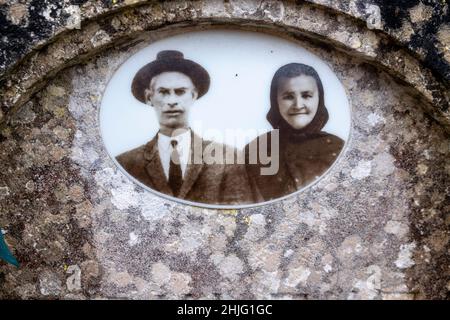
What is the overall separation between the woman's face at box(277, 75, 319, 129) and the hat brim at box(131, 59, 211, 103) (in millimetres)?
396

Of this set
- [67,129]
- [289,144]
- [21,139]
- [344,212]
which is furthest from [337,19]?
[21,139]

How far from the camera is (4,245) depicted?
3.41 m

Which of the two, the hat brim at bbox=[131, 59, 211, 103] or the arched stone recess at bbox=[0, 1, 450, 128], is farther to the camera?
the hat brim at bbox=[131, 59, 211, 103]

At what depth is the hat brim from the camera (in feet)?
11.6

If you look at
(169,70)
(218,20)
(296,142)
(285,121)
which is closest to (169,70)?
(169,70)

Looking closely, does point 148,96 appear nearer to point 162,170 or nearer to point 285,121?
point 162,170

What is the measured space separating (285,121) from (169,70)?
653mm

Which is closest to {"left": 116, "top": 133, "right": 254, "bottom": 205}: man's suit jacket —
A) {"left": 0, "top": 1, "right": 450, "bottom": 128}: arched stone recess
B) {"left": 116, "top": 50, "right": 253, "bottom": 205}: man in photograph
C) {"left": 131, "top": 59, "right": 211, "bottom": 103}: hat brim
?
{"left": 116, "top": 50, "right": 253, "bottom": 205}: man in photograph

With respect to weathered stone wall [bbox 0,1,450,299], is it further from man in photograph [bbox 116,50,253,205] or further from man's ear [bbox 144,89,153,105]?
man's ear [bbox 144,89,153,105]

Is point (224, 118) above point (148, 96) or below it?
below

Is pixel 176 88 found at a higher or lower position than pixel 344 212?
higher

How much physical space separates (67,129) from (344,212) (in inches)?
59.0

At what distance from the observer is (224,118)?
11.7ft
